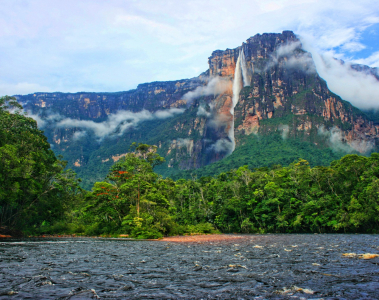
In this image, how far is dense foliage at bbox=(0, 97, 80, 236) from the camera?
1148 inches

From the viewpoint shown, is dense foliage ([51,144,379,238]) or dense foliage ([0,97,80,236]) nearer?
dense foliage ([0,97,80,236])

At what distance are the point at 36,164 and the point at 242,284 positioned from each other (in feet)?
100

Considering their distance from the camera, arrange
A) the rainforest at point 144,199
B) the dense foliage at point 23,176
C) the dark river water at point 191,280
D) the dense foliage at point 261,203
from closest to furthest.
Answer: the dark river water at point 191,280
the dense foliage at point 23,176
the rainforest at point 144,199
the dense foliage at point 261,203

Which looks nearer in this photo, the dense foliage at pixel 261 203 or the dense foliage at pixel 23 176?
the dense foliage at pixel 23 176

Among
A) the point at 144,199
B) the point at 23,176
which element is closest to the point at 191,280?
the point at 23,176

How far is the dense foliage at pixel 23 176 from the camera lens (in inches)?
1148

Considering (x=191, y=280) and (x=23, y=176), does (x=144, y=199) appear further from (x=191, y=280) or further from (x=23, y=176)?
(x=191, y=280)

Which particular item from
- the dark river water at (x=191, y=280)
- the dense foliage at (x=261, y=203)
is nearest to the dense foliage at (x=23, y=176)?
the dense foliage at (x=261, y=203)

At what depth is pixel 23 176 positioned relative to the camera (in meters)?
30.1

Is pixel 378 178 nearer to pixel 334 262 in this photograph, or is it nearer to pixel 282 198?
pixel 282 198

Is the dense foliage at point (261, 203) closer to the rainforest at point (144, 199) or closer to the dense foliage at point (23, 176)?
the rainforest at point (144, 199)

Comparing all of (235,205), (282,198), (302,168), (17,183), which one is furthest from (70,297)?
(302,168)

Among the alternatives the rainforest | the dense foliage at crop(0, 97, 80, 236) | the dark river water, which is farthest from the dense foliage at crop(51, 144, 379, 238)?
the dark river water

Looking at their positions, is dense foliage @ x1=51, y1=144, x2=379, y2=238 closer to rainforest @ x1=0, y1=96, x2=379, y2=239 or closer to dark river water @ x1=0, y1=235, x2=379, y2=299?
rainforest @ x1=0, y1=96, x2=379, y2=239
